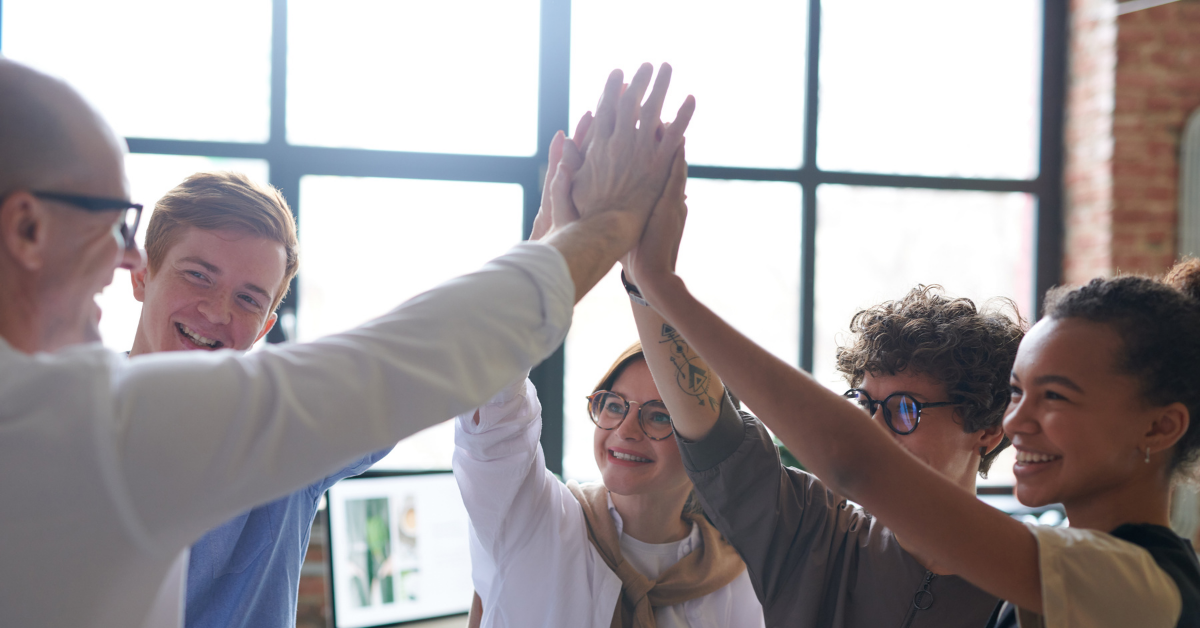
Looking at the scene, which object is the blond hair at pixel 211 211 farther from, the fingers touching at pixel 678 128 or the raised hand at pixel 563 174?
the fingers touching at pixel 678 128

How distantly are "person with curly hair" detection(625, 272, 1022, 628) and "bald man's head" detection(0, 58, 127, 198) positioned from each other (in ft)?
2.19

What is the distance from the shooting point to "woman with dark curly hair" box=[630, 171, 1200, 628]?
0.88 meters

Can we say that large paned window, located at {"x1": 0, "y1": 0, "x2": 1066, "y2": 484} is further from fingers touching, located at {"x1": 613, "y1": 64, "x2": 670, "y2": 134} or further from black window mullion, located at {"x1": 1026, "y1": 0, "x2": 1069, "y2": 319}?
fingers touching, located at {"x1": 613, "y1": 64, "x2": 670, "y2": 134}

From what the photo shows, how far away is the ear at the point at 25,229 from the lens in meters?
0.66

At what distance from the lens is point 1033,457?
1.03m

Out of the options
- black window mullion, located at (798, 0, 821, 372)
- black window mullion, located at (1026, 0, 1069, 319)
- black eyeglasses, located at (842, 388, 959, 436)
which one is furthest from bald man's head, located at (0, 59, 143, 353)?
A: black window mullion, located at (1026, 0, 1069, 319)

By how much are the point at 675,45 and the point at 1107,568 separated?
312 cm

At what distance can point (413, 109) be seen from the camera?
3330mm

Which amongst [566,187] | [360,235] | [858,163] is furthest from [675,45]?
[566,187]

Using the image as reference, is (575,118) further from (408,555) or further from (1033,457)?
(1033,457)

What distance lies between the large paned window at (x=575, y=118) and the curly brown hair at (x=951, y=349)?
204cm

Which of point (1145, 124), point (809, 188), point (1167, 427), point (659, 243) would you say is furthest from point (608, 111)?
point (1145, 124)

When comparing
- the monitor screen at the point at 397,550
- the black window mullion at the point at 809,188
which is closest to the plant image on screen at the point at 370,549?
the monitor screen at the point at 397,550

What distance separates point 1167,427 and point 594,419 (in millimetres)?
1050
